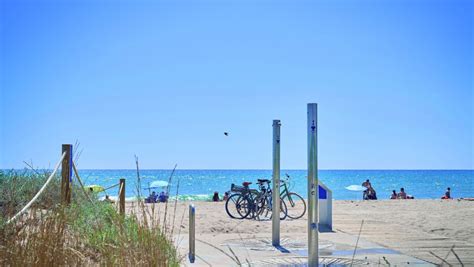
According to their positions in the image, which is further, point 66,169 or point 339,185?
point 339,185

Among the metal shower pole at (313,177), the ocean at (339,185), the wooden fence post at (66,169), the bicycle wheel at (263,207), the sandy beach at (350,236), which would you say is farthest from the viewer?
the ocean at (339,185)

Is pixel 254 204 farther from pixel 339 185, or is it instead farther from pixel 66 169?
pixel 339 185

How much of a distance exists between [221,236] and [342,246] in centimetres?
251

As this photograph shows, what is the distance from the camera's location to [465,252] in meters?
8.53

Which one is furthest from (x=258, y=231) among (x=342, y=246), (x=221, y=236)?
(x=342, y=246)

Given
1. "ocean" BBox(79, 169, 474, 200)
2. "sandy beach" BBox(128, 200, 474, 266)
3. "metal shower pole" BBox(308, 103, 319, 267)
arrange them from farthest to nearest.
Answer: "ocean" BBox(79, 169, 474, 200) < "sandy beach" BBox(128, 200, 474, 266) < "metal shower pole" BBox(308, 103, 319, 267)

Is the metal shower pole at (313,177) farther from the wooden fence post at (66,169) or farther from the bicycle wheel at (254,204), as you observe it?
the bicycle wheel at (254,204)

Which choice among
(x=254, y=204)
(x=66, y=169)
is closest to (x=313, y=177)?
(x=66, y=169)

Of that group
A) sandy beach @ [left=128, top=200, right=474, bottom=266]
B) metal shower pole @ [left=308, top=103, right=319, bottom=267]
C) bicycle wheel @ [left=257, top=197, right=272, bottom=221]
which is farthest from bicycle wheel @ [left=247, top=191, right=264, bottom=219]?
metal shower pole @ [left=308, top=103, right=319, bottom=267]

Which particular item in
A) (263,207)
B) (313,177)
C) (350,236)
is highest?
(313,177)

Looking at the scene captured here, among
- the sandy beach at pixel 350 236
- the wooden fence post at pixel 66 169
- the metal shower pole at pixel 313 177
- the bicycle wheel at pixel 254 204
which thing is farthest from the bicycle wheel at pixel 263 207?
the wooden fence post at pixel 66 169

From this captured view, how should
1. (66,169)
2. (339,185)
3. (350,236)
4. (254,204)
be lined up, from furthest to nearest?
(339,185), (254,204), (350,236), (66,169)

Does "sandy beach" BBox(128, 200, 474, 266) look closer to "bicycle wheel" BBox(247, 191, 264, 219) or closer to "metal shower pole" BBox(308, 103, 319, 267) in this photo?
"bicycle wheel" BBox(247, 191, 264, 219)

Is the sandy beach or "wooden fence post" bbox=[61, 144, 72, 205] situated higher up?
"wooden fence post" bbox=[61, 144, 72, 205]
